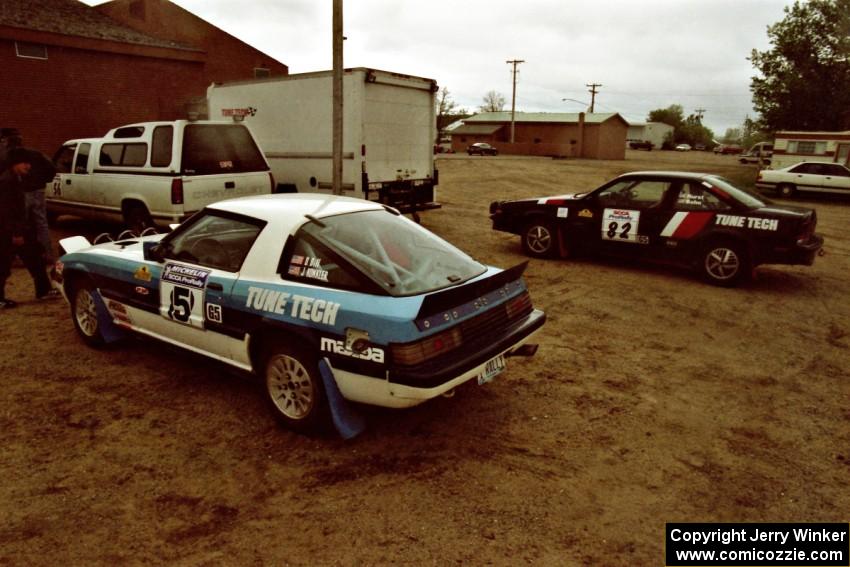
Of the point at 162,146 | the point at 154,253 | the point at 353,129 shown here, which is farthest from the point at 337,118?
the point at 154,253

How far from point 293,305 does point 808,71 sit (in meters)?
42.3

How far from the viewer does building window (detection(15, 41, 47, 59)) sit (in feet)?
51.2

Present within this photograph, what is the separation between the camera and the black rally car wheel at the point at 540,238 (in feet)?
31.0

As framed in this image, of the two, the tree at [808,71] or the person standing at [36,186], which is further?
the tree at [808,71]

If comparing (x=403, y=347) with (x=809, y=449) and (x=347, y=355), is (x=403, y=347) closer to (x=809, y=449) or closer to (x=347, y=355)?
(x=347, y=355)

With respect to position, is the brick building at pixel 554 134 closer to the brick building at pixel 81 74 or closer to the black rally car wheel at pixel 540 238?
the brick building at pixel 81 74

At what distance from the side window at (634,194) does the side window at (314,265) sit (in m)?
6.19

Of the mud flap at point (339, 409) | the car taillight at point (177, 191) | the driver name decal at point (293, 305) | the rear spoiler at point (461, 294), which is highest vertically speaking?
the car taillight at point (177, 191)

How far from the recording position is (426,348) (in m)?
3.33

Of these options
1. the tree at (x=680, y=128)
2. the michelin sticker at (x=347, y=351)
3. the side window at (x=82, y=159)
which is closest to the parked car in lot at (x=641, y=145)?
the tree at (x=680, y=128)

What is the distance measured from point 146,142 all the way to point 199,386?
5481 millimetres

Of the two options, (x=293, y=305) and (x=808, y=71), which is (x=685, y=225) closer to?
(x=293, y=305)

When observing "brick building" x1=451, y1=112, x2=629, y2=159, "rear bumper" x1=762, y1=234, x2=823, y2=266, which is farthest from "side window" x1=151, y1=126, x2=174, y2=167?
"brick building" x1=451, y1=112, x2=629, y2=159

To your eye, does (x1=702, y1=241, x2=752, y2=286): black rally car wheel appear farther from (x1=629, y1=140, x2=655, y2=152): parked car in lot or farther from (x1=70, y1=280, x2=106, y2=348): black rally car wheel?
(x1=629, y1=140, x2=655, y2=152): parked car in lot
